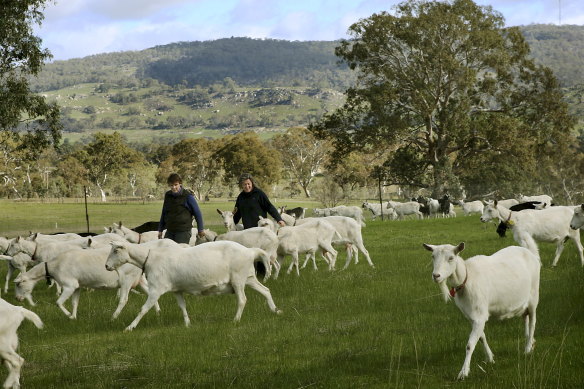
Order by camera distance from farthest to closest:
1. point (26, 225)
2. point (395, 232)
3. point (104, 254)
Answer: point (26, 225), point (395, 232), point (104, 254)

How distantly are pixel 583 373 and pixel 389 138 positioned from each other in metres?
39.8

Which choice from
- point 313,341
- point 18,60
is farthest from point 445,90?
point 313,341

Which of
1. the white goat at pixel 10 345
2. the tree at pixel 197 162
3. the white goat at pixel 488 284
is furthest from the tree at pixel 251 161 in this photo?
the white goat at pixel 10 345

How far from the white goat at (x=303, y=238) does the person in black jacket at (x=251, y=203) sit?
74 centimetres

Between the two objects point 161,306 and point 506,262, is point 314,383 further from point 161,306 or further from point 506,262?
point 161,306

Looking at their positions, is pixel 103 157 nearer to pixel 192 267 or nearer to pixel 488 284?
pixel 192 267

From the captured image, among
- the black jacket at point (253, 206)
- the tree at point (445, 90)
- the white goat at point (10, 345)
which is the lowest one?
the white goat at point (10, 345)

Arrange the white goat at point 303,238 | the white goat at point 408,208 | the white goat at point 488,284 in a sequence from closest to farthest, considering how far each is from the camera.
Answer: the white goat at point 488,284, the white goat at point 303,238, the white goat at point 408,208

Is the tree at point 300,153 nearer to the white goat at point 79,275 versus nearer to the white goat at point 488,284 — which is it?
the white goat at point 79,275

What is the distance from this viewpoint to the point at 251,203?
1511 cm

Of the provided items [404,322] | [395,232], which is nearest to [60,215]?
[395,232]

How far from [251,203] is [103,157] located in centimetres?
7862

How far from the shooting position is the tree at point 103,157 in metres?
88.6

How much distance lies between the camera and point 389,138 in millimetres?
45938
